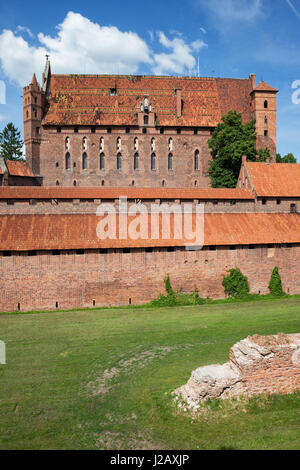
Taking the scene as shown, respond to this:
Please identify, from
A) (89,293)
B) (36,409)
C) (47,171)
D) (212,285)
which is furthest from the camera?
(47,171)

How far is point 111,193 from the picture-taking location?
29.6 metres

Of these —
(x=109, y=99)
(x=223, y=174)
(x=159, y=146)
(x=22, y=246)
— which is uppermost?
(x=109, y=99)

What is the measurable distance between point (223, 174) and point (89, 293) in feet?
80.0

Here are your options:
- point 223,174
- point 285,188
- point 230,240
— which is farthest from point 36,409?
point 223,174

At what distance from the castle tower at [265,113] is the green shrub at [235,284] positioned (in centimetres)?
2833

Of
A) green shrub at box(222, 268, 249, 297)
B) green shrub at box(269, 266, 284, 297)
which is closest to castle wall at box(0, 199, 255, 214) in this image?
green shrub at box(222, 268, 249, 297)

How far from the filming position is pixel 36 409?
426 inches

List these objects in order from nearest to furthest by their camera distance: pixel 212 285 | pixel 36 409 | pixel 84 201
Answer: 1. pixel 36 409
2. pixel 212 285
3. pixel 84 201

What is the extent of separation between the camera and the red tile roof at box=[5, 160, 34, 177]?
41.0 m

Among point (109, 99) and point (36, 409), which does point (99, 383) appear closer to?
point (36, 409)

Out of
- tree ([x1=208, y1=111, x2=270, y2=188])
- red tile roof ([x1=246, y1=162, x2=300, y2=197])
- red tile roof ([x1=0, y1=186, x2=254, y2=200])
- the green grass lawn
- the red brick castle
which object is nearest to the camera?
the green grass lawn

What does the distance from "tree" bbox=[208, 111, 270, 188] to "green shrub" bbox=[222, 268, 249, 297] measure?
1861cm

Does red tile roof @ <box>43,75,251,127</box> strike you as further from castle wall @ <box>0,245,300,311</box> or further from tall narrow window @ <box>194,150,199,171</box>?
castle wall @ <box>0,245,300,311</box>

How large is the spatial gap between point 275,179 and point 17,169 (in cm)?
2851
